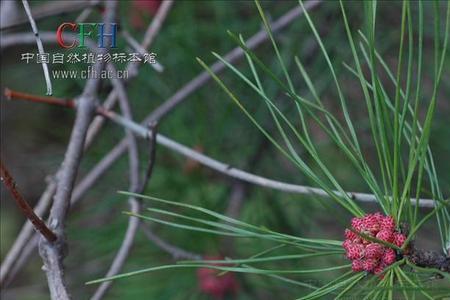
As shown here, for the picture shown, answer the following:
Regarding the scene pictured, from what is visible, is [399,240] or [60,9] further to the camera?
[60,9]

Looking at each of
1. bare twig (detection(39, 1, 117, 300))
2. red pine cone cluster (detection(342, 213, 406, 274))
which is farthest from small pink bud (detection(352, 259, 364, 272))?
bare twig (detection(39, 1, 117, 300))

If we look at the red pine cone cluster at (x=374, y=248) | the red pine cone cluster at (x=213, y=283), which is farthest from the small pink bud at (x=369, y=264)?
the red pine cone cluster at (x=213, y=283)

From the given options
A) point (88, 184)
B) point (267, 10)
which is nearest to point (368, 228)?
point (88, 184)

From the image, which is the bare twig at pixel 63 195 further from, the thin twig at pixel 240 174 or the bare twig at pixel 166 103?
the bare twig at pixel 166 103

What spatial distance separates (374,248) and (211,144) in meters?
0.75

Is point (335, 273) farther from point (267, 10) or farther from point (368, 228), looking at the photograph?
point (368, 228)

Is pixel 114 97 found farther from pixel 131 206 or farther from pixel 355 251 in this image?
pixel 355 251

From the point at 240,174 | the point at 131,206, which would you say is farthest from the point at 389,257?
the point at 131,206

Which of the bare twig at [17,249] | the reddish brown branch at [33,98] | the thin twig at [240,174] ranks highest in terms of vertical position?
the reddish brown branch at [33,98]

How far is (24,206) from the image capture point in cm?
62

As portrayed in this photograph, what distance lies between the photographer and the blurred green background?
1.26m

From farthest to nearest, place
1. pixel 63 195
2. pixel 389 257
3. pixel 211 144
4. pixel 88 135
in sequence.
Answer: pixel 211 144 < pixel 88 135 < pixel 63 195 < pixel 389 257

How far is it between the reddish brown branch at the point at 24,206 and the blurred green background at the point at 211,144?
0.55 meters

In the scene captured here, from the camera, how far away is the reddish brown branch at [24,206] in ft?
1.98
